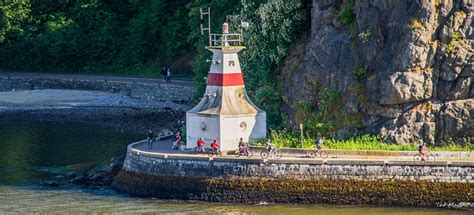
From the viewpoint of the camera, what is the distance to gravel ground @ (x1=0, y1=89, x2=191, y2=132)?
286ft

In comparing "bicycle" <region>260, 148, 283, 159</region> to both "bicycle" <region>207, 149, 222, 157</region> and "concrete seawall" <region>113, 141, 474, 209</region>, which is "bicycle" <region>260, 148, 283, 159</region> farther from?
"bicycle" <region>207, 149, 222, 157</region>

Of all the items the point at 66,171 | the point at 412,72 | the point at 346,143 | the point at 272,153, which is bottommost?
the point at 66,171

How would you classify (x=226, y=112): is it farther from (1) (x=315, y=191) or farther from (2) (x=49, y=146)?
(2) (x=49, y=146)

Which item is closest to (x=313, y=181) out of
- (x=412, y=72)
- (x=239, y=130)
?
(x=239, y=130)

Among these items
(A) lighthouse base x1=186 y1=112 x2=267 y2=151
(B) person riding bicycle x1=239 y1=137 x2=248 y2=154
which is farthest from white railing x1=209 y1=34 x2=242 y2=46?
(B) person riding bicycle x1=239 y1=137 x2=248 y2=154

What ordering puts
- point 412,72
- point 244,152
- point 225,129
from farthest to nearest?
point 225,129, point 244,152, point 412,72

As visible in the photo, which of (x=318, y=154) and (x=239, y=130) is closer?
(x=318, y=154)

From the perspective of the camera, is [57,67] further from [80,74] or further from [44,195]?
[44,195]

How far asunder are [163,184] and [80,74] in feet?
139

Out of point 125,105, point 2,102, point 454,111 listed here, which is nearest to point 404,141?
point 454,111

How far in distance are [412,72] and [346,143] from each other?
3787 mm

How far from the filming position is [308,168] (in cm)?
6278

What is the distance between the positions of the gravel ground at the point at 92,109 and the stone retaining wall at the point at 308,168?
57.6 ft

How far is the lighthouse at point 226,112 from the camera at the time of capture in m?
66.3
